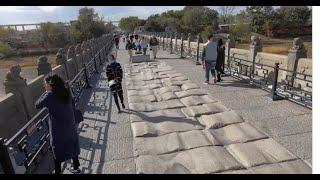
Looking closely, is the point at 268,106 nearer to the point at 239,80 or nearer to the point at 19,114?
the point at 239,80

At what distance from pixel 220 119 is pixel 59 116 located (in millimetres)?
3519

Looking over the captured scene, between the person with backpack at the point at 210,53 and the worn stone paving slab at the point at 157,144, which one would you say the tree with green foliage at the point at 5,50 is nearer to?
the person with backpack at the point at 210,53

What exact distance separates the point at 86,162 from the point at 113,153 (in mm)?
480

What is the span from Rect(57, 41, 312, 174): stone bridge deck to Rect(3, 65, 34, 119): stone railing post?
5.55 ft

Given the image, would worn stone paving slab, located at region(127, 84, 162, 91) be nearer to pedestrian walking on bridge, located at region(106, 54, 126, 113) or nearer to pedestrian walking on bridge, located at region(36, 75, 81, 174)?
pedestrian walking on bridge, located at region(106, 54, 126, 113)

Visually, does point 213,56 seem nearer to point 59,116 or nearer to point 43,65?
point 43,65

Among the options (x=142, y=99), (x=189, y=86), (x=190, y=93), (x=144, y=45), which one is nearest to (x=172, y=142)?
(x=142, y=99)

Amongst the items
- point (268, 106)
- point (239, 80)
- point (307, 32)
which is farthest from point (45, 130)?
point (307, 32)

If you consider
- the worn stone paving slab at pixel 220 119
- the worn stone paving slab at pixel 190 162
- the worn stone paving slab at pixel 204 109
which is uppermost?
the worn stone paving slab at pixel 204 109

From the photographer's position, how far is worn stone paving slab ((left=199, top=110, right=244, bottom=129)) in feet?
18.5

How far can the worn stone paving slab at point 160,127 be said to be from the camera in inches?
213

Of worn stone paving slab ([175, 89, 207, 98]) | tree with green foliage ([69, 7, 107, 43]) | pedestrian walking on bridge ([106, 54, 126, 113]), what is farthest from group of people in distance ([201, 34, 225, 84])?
tree with green foliage ([69, 7, 107, 43])

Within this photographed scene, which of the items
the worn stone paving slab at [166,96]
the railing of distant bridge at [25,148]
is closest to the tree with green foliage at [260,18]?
the worn stone paving slab at [166,96]
